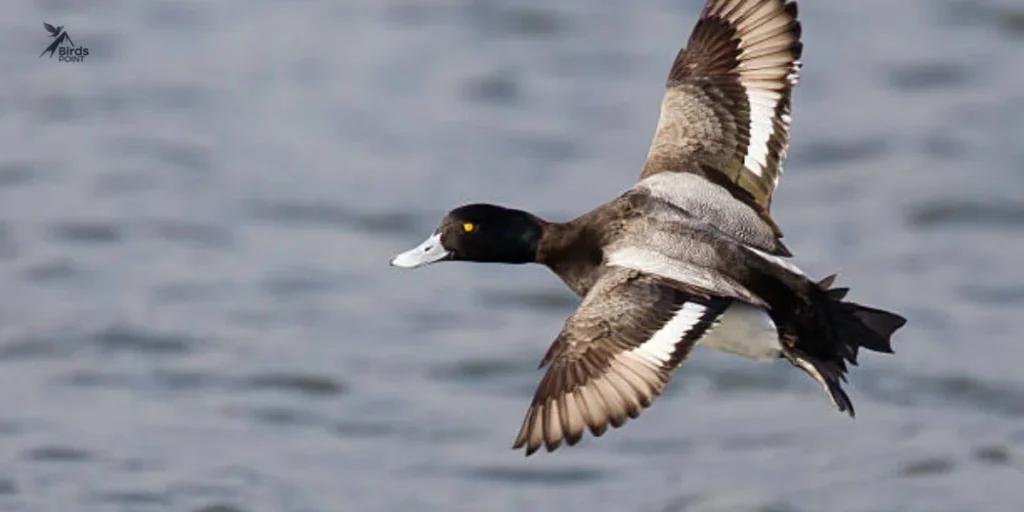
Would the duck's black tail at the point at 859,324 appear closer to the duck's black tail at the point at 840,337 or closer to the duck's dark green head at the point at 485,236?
the duck's black tail at the point at 840,337

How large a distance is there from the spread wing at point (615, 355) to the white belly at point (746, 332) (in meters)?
0.14

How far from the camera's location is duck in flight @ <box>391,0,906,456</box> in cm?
635

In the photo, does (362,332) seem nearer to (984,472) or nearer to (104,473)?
(104,473)

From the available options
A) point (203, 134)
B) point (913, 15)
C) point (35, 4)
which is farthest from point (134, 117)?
point (913, 15)

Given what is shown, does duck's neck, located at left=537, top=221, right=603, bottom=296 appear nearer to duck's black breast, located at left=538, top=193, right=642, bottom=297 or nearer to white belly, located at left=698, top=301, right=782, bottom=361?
duck's black breast, located at left=538, top=193, right=642, bottom=297

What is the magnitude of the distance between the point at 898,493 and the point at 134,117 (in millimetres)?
5812

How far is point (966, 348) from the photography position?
10.7m

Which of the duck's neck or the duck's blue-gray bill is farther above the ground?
the duck's blue-gray bill

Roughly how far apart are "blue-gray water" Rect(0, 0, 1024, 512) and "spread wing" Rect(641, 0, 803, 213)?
235 cm

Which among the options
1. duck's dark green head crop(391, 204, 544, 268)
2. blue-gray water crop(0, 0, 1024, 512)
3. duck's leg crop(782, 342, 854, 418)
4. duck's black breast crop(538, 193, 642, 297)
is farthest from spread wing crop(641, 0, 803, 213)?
blue-gray water crop(0, 0, 1024, 512)

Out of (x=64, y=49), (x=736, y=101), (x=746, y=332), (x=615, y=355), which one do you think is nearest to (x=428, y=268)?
(x=64, y=49)

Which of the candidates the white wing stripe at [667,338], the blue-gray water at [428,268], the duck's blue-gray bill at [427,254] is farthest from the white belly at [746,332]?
the blue-gray water at [428,268]

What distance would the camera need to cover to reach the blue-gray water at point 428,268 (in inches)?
381

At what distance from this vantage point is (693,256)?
6852 mm
